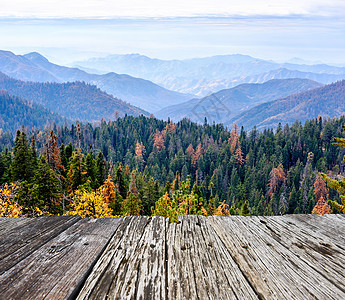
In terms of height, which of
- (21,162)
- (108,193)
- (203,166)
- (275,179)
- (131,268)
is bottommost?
(203,166)

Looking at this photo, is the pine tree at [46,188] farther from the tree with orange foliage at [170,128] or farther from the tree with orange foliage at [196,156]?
the tree with orange foliage at [170,128]

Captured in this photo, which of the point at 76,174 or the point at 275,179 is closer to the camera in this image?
the point at 76,174

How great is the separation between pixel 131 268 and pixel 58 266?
22.2 inches

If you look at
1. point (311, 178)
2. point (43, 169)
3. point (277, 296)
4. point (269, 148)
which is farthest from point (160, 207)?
point (269, 148)

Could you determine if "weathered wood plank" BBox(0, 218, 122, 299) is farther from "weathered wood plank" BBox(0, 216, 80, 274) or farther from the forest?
the forest

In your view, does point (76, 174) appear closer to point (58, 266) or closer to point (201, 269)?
point (58, 266)

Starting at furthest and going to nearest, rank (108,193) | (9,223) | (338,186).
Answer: (108,193), (338,186), (9,223)

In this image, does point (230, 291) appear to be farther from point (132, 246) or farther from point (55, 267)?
point (55, 267)

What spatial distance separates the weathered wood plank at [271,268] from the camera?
1834 mm

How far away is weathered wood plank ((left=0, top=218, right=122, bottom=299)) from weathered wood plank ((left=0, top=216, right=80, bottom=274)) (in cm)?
7

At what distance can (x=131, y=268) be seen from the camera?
79.9 inches

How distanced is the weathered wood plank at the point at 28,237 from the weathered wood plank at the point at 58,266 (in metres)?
0.07

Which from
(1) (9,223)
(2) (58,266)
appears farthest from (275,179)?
(2) (58,266)

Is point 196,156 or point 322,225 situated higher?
point 322,225
